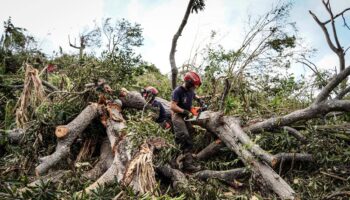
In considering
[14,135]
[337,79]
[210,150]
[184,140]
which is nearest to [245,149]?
[210,150]

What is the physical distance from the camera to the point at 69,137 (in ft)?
16.6

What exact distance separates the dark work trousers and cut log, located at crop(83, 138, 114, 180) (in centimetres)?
Result: 98

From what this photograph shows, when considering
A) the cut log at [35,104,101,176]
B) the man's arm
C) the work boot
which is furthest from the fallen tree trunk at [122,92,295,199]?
the cut log at [35,104,101,176]

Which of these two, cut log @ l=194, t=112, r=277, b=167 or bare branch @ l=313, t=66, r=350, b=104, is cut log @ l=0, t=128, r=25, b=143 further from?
bare branch @ l=313, t=66, r=350, b=104

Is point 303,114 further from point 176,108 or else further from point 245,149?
point 176,108

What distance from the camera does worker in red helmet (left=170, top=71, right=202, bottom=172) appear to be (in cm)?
539

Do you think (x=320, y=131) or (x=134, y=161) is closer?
(x=134, y=161)

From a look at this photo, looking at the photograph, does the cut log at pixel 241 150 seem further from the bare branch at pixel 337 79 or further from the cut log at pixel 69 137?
the cut log at pixel 69 137

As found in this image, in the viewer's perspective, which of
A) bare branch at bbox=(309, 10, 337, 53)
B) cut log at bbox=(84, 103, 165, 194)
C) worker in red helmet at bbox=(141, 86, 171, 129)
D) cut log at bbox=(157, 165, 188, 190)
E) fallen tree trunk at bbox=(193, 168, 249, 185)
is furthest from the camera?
worker in red helmet at bbox=(141, 86, 171, 129)

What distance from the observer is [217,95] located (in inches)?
265

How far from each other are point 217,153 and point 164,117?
1190 mm

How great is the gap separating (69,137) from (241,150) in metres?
2.24

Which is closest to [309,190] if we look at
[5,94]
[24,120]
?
[24,120]

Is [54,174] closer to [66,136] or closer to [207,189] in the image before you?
[66,136]
